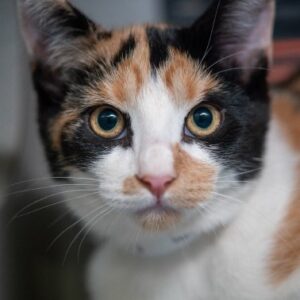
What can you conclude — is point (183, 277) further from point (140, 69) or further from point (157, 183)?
point (140, 69)

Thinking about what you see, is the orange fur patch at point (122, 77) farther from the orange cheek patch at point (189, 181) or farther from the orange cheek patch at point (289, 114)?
the orange cheek patch at point (289, 114)

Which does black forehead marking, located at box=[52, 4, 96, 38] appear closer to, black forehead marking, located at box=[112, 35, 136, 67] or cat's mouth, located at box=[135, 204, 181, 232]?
black forehead marking, located at box=[112, 35, 136, 67]

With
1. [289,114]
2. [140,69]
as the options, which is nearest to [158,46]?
[140,69]

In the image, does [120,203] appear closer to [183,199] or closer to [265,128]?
[183,199]

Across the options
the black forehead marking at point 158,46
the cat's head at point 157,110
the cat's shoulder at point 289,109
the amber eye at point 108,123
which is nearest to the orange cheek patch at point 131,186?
the cat's head at point 157,110

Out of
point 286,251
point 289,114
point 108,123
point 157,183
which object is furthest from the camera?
point 289,114

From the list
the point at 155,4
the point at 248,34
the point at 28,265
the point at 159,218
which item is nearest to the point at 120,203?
the point at 159,218
